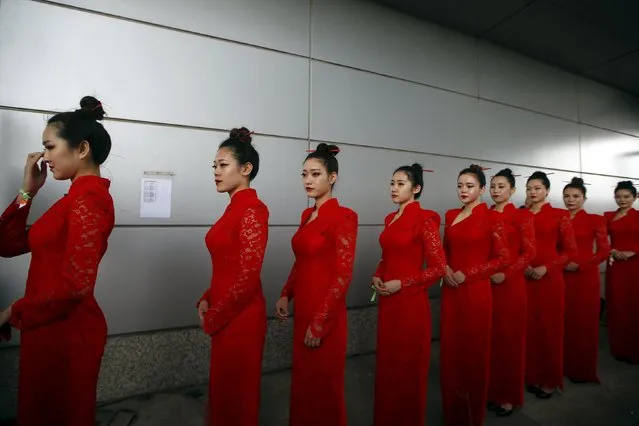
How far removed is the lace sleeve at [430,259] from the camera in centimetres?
197

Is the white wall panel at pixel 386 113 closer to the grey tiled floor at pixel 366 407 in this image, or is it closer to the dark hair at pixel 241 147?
the dark hair at pixel 241 147

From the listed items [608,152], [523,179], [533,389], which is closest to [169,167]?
[533,389]

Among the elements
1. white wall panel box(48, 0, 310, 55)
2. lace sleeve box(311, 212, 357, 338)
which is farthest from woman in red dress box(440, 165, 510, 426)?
white wall panel box(48, 0, 310, 55)

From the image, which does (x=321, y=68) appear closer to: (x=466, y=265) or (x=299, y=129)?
(x=299, y=129)

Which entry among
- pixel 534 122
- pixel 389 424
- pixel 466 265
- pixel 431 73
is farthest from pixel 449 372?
pixel 534 122

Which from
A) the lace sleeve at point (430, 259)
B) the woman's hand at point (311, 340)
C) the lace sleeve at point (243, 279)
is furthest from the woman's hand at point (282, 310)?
the lace sleeve at point (430, 259)

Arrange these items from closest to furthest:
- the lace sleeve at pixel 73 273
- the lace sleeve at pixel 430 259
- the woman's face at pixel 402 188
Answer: the lace sleeve at pixel 73 273, the lace sleeve at pixel 430 259, the woman's face at pixel 402 188

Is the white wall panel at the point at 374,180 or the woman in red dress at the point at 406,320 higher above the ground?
the white wall panel at the point at 374,180

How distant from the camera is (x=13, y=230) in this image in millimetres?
1530

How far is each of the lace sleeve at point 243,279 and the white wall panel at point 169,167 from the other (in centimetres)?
138

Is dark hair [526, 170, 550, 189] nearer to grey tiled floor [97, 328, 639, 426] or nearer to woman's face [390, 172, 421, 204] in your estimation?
woman's face [390, 172, 421, 204]

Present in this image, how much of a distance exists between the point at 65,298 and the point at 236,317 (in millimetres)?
631

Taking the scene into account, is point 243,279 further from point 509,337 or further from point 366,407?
point 509,337

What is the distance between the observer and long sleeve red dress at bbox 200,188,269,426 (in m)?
1.45
